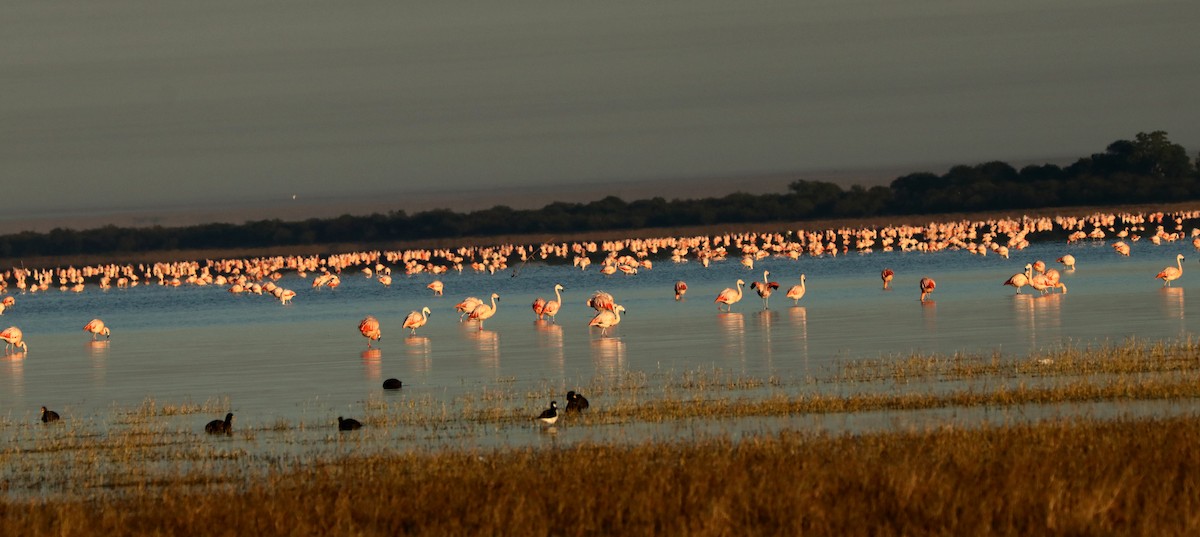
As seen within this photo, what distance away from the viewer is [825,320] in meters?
32.9

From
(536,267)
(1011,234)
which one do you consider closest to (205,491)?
(536,267)

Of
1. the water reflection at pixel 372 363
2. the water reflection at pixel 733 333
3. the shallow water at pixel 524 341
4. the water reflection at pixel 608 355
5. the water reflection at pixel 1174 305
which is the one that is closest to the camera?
the shallow water at pixel 524 341

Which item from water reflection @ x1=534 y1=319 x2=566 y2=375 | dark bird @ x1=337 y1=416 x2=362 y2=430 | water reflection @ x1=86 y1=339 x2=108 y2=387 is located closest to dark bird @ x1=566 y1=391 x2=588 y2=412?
dark bird @ x1=337 y1=416 x2=362 y2=430

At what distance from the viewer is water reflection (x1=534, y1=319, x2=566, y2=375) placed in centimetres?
2586

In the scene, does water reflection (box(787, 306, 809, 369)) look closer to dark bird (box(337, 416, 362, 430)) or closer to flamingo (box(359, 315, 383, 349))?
dark bird (box(337, 416, 362, 430))

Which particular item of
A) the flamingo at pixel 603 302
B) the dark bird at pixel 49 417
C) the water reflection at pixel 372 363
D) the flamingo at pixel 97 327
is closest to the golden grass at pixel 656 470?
the dark bird at pixel 49 417

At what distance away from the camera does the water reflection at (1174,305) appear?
2796 cm

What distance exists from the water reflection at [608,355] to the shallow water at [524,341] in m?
0.06

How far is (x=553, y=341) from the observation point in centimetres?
3111

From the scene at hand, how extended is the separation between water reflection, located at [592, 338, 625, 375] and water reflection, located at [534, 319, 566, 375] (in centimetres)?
53

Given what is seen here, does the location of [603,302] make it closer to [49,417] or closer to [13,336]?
[13,336]

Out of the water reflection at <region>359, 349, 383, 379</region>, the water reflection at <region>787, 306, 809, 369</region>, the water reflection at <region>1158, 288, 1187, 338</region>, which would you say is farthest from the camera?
the water reflection at <region>1158, 288, 1187, 338</region>

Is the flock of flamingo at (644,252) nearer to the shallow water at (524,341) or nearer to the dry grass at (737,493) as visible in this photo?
the shallow water at (524,341)

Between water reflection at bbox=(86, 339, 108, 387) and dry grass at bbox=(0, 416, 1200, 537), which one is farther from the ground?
dry grass at bbox=(0, 416, 1200, 537)
